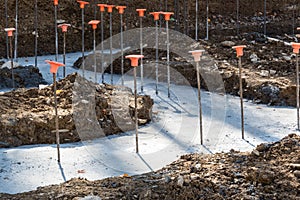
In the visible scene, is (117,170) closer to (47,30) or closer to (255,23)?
(47,30)

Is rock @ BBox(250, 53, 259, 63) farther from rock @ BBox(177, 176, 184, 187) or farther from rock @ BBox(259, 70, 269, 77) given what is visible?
rock @ BBox(177, 176, 184, 187)

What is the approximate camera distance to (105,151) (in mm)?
3436

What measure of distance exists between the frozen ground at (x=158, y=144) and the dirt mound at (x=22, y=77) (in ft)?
3.87

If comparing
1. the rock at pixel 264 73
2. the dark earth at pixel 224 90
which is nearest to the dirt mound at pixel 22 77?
the dark earth at pixel 224 90

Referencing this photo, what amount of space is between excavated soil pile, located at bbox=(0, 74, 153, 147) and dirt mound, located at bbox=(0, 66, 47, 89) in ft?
3.66

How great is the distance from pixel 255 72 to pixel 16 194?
10.4 feet

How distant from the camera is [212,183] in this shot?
2.50 metres

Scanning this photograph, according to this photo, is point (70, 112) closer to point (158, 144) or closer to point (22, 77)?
point (158, 144)

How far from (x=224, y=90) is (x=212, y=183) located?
103 inches

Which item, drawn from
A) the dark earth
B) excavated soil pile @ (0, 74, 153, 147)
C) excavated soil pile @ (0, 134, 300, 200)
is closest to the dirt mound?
the dark earth

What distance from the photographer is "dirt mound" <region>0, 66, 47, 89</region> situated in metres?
5.08

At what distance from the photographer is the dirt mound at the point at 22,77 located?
5.08m

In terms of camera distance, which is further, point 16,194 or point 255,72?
point 255,72

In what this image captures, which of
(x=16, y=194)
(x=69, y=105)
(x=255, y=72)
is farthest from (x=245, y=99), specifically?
(x=16, y=194)
